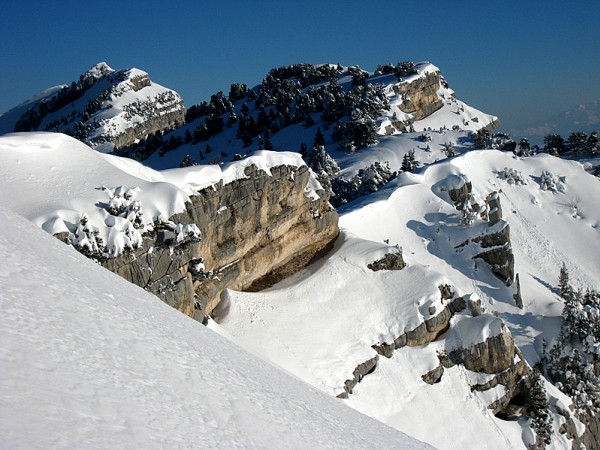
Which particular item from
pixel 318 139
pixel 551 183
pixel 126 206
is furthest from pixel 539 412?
pixel 318 139

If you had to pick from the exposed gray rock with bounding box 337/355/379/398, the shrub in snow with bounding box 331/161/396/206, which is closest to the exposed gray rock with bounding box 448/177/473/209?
the shrub in snow with bounding box 331/161/396/206

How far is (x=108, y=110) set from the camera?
131 metres

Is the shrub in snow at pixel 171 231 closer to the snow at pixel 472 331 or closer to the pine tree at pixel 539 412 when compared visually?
the snow at pixel 472 331

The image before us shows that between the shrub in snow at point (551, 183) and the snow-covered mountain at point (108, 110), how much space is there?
302 ft

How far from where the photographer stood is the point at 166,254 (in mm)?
22109

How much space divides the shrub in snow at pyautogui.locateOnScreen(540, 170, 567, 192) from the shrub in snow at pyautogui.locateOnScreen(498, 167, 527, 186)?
2265 millimetres

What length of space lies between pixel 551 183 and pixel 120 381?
5992 centimetres

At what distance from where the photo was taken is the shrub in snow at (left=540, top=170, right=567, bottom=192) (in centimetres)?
5772

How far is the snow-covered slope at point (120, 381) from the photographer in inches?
244

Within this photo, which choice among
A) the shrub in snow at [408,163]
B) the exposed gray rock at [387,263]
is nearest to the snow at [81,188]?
the exposed gray rock at [387,263]

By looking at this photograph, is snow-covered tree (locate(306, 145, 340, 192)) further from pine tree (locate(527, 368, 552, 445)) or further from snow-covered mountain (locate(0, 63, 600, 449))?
pine tree (locate(527, 368, 552, 445))

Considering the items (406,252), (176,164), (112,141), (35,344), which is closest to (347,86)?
(176,164)

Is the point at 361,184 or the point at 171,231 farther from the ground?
the point at 171,231

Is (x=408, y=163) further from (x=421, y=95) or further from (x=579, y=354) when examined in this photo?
(x=579, y=354)
